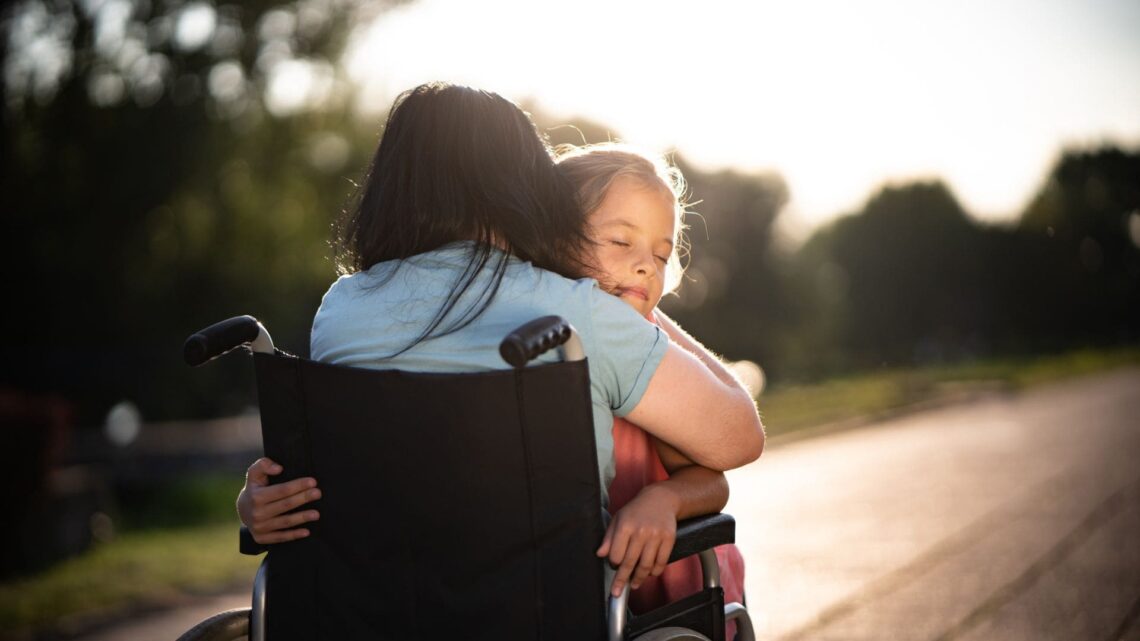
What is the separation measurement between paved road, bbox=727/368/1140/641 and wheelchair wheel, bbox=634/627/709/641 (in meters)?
2.61

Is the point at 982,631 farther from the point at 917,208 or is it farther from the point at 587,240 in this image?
the point at 917,208

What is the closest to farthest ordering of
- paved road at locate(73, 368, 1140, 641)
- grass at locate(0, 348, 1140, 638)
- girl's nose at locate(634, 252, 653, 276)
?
girl's nose at locate(634, 252, 653, 276) → paved road at locate(73, 368, 1140, 641) → grass at locate(0, 348, 1140, 638)

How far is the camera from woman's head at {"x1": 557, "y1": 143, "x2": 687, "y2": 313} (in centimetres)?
277

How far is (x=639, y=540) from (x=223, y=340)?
3.01 ft

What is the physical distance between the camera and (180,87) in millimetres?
17875

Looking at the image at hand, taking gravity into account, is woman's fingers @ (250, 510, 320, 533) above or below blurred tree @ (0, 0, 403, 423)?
below

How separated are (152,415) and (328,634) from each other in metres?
21.3

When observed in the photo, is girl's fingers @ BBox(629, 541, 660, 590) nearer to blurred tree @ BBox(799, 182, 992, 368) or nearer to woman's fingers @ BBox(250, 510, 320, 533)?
woman's fingers @ BBox(250, 510, 320, 533)

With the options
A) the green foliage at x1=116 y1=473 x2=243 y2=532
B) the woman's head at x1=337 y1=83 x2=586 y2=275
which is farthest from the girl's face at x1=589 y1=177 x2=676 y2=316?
the green foliage at x1=116 y1=473 x2=243 y2=532

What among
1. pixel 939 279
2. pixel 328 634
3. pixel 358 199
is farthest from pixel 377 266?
pixel 939 279

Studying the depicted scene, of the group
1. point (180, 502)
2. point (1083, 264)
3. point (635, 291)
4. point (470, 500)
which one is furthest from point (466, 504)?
point (1083, 264)

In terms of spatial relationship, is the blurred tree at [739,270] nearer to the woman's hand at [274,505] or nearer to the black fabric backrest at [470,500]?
the woman's hand at [274,505]

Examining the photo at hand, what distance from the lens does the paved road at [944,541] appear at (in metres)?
4.87

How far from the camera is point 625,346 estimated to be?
7.02 feet
